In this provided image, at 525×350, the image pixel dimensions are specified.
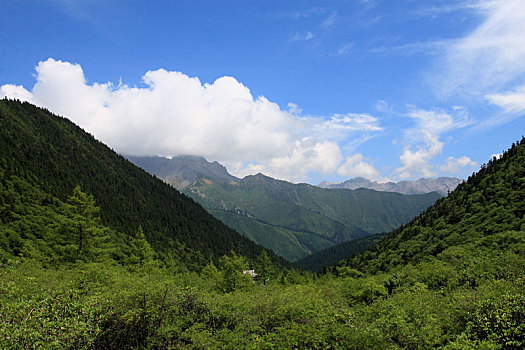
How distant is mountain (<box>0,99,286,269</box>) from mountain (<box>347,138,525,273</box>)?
65.2 m

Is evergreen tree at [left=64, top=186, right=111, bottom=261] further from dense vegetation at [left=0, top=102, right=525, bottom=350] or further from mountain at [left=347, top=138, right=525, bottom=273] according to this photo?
mountain at [left=347, top=138, right=525, bottom=273]

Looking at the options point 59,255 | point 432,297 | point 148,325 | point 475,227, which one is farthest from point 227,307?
point 475,227

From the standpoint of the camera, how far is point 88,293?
20172 mm

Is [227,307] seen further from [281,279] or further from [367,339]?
[281,279]

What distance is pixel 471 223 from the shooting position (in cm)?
5453

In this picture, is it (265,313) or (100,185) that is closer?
(265,313)

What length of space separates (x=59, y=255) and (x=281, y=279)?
51.4 meters

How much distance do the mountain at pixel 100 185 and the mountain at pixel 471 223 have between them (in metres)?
65.2

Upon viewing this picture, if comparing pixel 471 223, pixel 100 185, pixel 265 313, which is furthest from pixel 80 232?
pixel 100 185

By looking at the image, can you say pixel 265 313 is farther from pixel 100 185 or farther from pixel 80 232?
pixel 100 185

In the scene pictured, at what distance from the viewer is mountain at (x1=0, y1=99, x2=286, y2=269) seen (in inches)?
3707

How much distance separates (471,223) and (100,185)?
499ft

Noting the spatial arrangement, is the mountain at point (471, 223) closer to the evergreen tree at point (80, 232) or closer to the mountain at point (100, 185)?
the evergreen tree at point (80, 232)

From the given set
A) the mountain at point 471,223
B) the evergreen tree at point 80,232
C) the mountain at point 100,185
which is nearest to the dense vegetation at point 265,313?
the mountain at point 471,223
